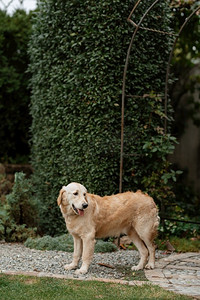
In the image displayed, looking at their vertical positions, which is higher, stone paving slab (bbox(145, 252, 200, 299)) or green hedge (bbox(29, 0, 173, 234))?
green hedge (bbox(29, 0, 173, 234))

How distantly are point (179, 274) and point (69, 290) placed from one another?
5.23 ft

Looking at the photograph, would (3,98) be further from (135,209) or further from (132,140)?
(135,209)

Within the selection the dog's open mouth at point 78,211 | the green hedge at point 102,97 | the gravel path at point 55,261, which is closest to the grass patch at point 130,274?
the gravel path at point 55,261

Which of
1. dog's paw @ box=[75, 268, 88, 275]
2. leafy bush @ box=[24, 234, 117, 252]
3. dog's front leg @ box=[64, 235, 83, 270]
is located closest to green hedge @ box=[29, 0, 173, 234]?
leafy bush @ box=[24, 234, 117, 252]

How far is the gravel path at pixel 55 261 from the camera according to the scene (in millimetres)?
5229

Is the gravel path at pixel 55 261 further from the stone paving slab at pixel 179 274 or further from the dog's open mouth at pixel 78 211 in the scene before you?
the dog's open mouth at pixel 78 211

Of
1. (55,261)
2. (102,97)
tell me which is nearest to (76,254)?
(55,261)

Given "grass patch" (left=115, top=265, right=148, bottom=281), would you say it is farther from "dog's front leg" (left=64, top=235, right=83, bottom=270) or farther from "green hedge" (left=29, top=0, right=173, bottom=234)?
"green hedge" (left=29, top=0, right=173, bottom=234)

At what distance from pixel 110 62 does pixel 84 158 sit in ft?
5.13

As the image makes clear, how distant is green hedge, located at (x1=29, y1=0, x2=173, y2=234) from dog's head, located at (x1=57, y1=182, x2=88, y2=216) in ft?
6.40

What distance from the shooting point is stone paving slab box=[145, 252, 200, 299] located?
459cm

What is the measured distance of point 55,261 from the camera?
5.72m

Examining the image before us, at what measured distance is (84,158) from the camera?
Answer: 24.0ft

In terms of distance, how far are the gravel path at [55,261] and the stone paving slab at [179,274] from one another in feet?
1.06
